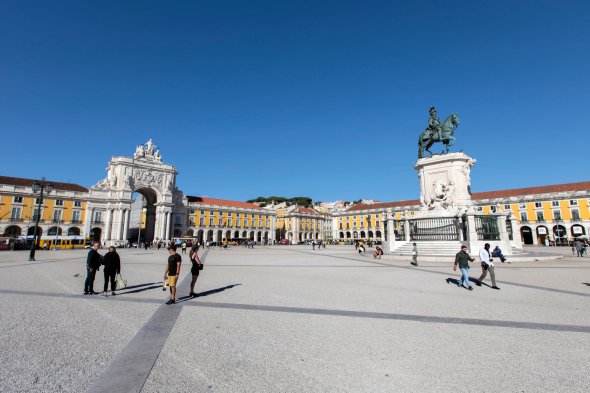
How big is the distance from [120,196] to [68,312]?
5828cm

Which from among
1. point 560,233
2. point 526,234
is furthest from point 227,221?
point 560,233

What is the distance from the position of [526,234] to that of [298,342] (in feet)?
235

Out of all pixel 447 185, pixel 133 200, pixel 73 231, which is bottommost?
pixel 73 231

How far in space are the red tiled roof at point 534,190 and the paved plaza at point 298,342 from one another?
6500 cm

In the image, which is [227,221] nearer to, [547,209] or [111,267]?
[547,209]

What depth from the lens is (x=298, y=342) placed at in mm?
4254

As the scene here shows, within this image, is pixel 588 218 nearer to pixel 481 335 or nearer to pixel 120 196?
pixel 481 335

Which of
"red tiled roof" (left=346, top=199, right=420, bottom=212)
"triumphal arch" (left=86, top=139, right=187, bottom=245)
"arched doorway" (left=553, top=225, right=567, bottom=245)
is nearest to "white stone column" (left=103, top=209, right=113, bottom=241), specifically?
"triumphal arch" (left=86, top=139, right=187, bottom=245)

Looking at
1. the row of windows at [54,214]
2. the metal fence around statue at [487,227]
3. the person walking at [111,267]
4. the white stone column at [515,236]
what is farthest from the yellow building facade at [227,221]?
the person walking at [111,267]

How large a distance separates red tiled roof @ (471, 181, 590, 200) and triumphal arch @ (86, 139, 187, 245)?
67.0m

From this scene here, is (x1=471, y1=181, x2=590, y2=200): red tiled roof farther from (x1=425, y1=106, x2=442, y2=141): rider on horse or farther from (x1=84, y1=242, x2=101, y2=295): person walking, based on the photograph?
(x1=84, y1=242, x2=101, y2=295): person walking

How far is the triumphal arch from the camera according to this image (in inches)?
2160

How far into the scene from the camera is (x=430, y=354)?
3793 millimetres

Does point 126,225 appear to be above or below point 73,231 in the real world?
above
